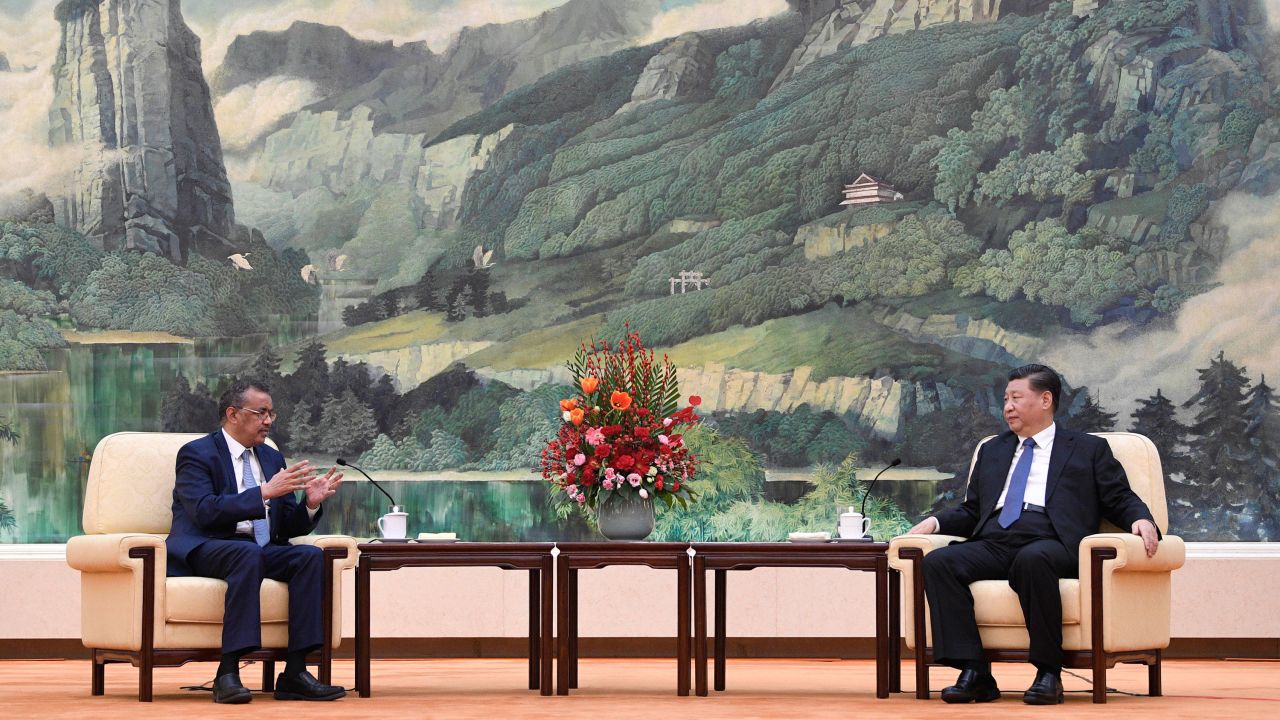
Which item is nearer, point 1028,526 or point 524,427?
point 1028,526

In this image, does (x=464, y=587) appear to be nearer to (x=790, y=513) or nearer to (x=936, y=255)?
(x=790, y=513)

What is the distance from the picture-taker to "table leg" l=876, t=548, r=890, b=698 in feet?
16.1

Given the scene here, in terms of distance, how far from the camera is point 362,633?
16.4ft

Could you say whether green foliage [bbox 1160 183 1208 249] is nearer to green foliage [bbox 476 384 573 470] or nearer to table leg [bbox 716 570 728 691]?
green foliage [bbox 476 384 573 470]

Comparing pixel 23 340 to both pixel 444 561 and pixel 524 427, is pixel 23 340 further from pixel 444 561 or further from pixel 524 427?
pixel 444 561

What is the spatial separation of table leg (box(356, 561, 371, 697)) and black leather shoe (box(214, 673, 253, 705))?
0.38 metres

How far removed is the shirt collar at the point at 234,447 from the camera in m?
5.27

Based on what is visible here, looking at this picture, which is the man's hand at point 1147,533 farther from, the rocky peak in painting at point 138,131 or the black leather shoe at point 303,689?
the rocky peak in painting at point 138,131

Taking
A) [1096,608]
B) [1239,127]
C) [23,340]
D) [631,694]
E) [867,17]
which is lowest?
[631,694]

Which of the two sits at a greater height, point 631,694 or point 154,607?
point 154,607

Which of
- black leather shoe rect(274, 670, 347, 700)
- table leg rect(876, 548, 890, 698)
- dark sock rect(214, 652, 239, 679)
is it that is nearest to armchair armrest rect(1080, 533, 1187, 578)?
table leg rect(876, 548, 890, 698)

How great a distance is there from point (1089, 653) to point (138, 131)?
220 inches

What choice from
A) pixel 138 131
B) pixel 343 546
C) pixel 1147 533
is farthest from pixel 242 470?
pixel 138 131

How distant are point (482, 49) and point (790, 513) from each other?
2.89 m
